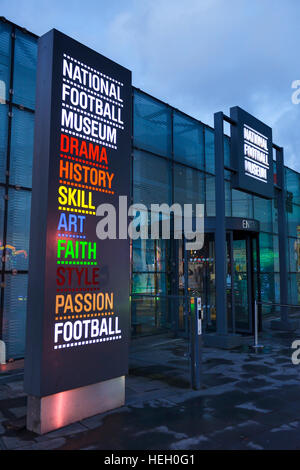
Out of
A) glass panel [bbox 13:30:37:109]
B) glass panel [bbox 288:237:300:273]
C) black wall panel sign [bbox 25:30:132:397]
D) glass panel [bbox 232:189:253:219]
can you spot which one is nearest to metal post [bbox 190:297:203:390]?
black wall panel sign [bbox 25:30:132:397]

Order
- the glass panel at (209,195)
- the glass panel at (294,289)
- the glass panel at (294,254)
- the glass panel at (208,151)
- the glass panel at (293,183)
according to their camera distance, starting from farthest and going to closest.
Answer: the glass panel at (293,183) → the glass panel at (294,254) → the glass panel at (294,289) → the glass panel at (208,151) → the glass panel at (209,195)

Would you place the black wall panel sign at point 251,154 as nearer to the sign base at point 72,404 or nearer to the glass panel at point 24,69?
the glass panel at point 24,69

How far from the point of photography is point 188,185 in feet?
45.4

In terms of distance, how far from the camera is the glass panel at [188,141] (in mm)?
13516

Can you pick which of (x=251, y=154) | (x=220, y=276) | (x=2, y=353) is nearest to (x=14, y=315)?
(x=2, y=353)

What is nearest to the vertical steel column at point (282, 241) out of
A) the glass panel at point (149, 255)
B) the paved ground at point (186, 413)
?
the glass panel at point (149, 255)

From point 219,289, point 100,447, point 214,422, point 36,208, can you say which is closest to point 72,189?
point 36,208

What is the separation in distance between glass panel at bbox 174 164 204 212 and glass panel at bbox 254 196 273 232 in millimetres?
4723

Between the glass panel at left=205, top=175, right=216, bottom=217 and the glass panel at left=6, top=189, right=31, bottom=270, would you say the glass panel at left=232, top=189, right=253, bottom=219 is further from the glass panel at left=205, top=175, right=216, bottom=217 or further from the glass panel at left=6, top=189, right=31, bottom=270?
the glass panel at left=6, top=189, right=31, bottom=270

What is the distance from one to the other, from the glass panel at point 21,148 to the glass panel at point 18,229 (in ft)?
1.08

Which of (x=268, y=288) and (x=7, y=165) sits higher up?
(x=7, y=165)

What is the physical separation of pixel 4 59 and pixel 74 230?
5656 mm

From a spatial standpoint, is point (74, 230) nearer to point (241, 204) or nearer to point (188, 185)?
point (188, 185)
